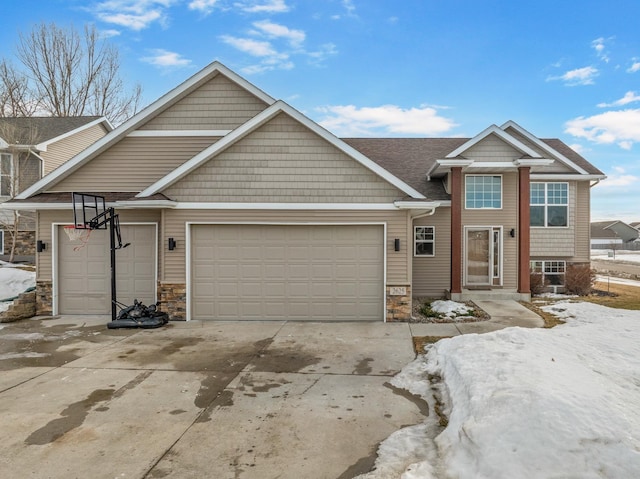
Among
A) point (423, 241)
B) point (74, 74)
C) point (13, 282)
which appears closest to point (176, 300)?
point (13, 282)

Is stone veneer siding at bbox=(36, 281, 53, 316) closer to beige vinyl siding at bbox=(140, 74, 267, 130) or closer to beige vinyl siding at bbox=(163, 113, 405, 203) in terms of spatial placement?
beige vinyl siding at bbox=(163, 113, 405, 203)

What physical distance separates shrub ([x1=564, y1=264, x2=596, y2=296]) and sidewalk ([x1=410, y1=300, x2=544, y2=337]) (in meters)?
4.35

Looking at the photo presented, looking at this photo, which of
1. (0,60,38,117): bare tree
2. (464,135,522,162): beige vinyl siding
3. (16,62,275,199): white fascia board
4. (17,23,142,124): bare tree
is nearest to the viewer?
(16,62,275,199): white fascia board

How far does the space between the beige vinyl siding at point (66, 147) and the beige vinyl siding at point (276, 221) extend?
1290 cm

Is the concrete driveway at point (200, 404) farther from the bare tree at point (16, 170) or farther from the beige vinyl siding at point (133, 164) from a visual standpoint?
the bare tree at point (16, 170)

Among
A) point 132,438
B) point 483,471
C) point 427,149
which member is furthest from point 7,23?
point 483,471

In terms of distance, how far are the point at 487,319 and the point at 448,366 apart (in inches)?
172

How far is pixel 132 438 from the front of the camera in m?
3.88

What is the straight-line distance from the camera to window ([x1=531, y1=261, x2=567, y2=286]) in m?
13.7

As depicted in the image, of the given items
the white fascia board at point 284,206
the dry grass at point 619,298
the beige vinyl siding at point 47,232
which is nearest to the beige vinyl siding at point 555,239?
the dry grass at point 619,298

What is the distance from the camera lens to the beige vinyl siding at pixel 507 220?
12062 millimetres

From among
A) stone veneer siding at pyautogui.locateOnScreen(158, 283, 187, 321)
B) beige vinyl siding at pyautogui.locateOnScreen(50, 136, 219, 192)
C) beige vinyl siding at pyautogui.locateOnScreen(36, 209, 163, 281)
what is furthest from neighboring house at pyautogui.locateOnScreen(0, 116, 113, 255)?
stone veneer siding at pyautogui.locateOnScreen(158, 283, 187, 321)

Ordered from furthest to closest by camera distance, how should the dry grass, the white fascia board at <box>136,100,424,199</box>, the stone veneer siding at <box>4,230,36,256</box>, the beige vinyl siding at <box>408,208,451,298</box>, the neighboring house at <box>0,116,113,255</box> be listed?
the stone veneer siding at <box>4,230,36,256</box> → the neighboring house at <box>0,116,113,255</box> → the beige vinyl siding at <box>408,208,451,298</box> → the dry grass → the white fascia board at <box>136,100,424,199</box>

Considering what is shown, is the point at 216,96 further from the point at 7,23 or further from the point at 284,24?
the point at 7,23
